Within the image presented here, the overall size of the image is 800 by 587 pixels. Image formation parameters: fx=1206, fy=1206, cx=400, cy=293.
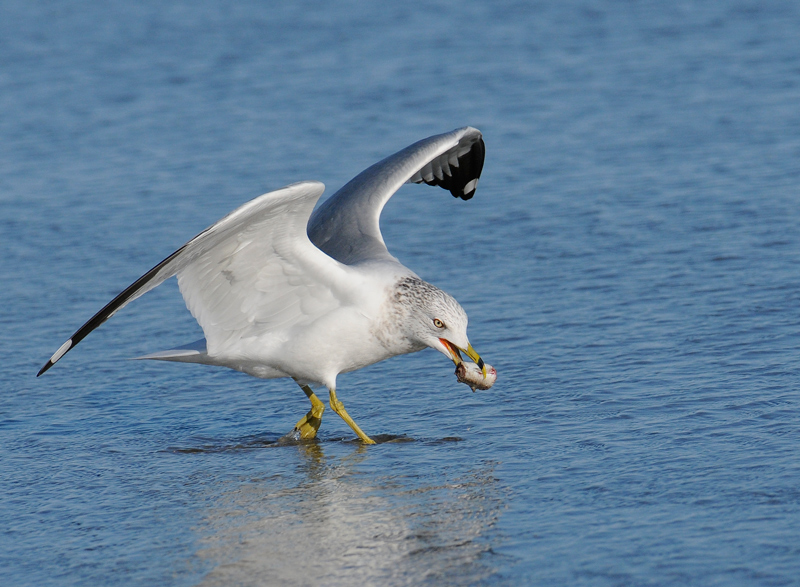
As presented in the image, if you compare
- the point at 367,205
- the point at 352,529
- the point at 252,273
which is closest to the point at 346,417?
the point at 252,273

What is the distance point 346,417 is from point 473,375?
2.47 feet

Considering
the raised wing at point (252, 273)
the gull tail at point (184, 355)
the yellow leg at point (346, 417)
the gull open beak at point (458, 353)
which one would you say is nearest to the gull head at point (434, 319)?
the gull open beak at point (458, 353)

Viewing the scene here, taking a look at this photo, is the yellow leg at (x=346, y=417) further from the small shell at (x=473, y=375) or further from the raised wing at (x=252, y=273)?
the small shell at (x=473, y=375)

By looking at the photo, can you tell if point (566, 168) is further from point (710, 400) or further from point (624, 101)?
point (710, 400)

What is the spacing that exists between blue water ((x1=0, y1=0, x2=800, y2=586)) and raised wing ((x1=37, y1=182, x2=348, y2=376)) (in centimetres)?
67

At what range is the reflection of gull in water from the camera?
477cm

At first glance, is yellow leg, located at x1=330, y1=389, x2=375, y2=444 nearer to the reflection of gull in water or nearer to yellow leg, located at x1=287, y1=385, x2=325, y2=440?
yellow leg, located at x1=287, y1=385, x2=325, y2=440

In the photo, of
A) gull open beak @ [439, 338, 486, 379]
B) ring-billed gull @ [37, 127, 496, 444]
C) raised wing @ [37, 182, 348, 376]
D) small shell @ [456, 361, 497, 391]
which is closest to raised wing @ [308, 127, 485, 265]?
ring-billed gull @ [37, 127, 496, 444]

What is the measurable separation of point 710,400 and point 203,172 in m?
7.22

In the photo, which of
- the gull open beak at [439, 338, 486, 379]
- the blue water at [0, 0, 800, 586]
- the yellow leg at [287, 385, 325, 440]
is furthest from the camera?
the yellow leg at [287, 385, 325, 440]

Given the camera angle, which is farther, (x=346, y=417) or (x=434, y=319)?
(x=346, y=417)

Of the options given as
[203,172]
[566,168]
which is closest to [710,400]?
[566,168]

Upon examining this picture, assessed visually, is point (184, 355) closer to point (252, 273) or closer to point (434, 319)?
point (252, 273)

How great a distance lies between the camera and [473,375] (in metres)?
6.36
